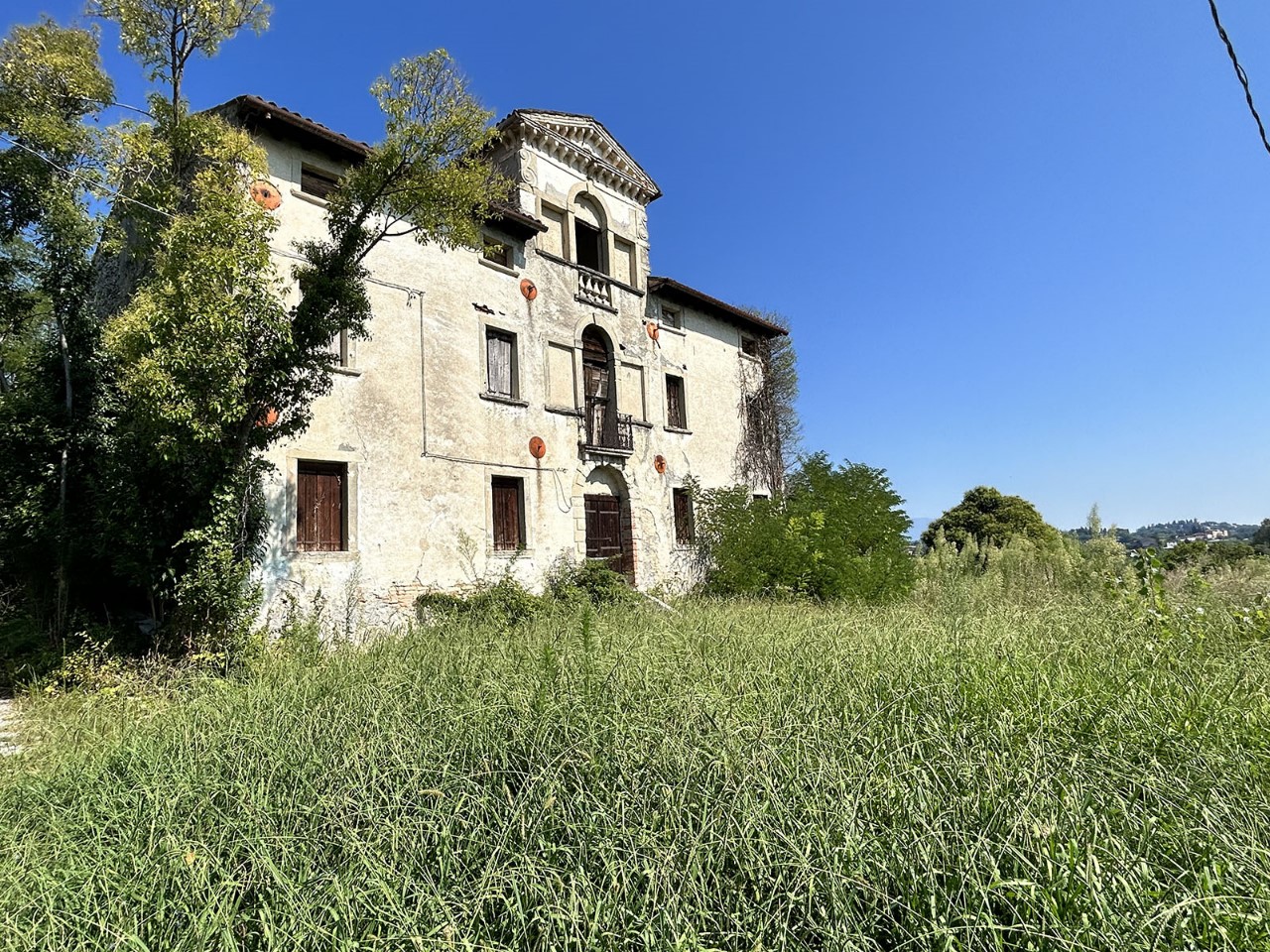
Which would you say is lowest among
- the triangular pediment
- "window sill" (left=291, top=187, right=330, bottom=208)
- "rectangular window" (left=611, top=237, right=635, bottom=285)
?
"window sill" (left=291, top=187, right=330, bottom=208)

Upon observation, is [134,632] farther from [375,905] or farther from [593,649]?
[375,905]

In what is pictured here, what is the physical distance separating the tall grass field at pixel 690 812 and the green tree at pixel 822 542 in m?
7.69

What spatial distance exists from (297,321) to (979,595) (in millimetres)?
9503

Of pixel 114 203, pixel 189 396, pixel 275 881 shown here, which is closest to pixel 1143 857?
pixel 275 881

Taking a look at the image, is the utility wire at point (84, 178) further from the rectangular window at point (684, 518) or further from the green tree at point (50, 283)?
the rectangular window at point (684, 518)

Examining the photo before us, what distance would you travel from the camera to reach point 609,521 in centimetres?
1377

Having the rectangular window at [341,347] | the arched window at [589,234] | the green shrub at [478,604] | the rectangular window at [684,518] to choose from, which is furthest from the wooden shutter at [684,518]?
the rectangular window at [341,347]

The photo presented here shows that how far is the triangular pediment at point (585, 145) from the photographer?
13.0 m

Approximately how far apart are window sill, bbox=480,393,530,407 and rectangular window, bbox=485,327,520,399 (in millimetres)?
136

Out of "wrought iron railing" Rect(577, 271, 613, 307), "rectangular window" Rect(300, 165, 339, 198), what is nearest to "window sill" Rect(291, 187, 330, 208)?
"rectangular window" Rect(300, 165, 339, 198)

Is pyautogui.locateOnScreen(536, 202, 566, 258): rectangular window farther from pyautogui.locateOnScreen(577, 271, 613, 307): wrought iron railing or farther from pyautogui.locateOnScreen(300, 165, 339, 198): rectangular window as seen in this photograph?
pyautogui.locateOnScreen(300, 165, 339, 198): rectangular window

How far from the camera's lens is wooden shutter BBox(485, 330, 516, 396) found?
39.0 feet

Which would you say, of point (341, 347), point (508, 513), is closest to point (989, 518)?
point (508, 513)

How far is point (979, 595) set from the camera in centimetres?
838
